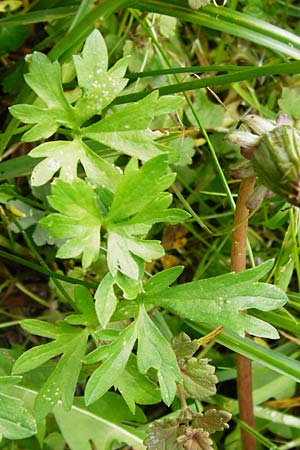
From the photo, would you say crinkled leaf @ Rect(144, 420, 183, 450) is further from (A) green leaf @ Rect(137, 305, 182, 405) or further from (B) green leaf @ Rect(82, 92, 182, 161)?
(B) green leaf @ Rect(82, 92, 182, 161)

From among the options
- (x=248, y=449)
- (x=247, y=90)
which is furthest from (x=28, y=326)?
(x=247, y=90)

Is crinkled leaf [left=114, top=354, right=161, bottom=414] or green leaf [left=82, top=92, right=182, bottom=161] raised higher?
green leaf [left=82, top=92, right=182, bottom=161]

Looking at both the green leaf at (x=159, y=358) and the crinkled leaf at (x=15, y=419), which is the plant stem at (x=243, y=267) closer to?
the green leaf at (x=159, y=358)

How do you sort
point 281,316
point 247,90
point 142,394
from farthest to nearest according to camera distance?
point 247,90
point 281,316
point 142,394

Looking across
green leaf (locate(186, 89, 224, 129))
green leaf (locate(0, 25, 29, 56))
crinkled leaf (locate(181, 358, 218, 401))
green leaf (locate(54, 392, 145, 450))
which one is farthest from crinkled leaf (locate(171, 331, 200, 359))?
green leaf (locate(0, 25, 29, 56))

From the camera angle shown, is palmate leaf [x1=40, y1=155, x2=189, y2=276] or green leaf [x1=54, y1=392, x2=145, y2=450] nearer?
palmate leaf [x1=40, y1=155, x2=189, y2=276]

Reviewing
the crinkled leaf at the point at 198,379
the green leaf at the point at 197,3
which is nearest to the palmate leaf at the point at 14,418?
the crinkled leaf at the point at 198,379

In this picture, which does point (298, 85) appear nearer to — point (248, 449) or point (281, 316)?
point (281, 316)
